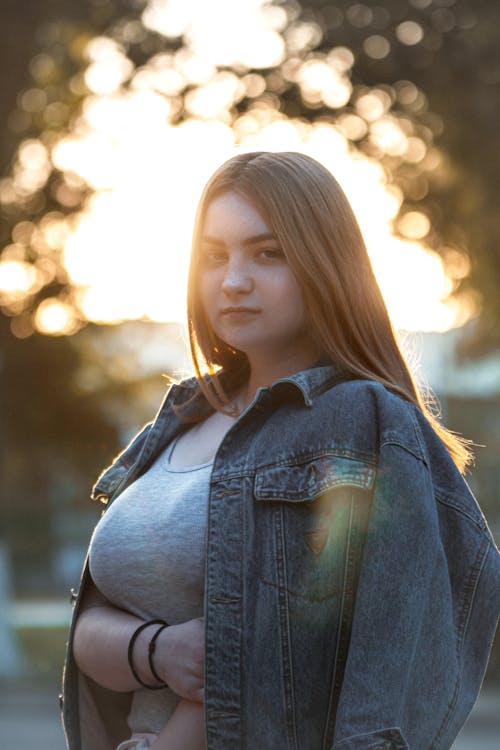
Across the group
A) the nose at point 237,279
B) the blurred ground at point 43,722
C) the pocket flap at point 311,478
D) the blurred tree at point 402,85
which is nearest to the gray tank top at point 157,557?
the pocket flap at point 311,478

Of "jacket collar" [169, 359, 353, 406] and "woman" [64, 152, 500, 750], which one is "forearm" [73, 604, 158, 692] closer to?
"woman" [64, 152, 500, 750]

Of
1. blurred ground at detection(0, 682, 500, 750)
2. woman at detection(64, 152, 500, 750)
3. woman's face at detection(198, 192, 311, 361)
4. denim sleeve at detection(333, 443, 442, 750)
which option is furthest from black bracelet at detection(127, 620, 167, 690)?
blurred ground at detection(0, 682, 500, 750)

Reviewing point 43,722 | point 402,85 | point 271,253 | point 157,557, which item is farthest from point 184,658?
point 402,85

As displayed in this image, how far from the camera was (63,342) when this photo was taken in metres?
17.8

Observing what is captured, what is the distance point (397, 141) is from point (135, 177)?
2.89 metres

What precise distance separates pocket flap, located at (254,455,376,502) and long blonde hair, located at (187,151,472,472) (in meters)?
0.20

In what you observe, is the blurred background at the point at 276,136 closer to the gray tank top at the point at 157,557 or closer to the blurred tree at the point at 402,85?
the blurred tree at the point at 402,85

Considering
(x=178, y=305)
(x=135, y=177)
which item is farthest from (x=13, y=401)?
(x=178, y=305)

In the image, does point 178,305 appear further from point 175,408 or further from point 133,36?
point 133,36

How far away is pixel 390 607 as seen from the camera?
2.26 m

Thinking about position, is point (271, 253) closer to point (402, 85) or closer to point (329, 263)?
point (329, 263)

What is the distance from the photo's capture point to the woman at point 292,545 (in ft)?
7.58

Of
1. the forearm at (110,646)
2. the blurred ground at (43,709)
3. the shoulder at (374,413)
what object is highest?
the shoulder at (374,413)

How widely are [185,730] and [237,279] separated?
863mm
